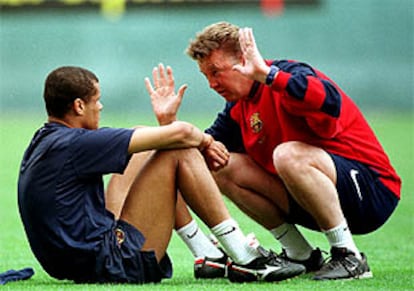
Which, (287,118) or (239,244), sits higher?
(287,118)

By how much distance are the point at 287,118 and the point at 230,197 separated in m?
0.59

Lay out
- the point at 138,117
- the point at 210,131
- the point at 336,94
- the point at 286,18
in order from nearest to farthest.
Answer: the point at 336,94, the point at 210,131, the point at 138,117, the point at 286,18

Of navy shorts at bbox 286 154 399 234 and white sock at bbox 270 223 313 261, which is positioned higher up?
navy shorts at bbox 286 154 399 234

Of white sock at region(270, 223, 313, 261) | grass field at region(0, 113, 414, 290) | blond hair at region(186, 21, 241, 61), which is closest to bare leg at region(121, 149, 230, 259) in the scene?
grass field at region(0, 113, 414, 290)

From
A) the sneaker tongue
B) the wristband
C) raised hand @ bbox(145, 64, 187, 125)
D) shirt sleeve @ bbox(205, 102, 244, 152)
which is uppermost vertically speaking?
the wristband

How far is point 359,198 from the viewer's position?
16.9 feet

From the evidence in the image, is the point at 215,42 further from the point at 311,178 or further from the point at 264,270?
the point at 264,270

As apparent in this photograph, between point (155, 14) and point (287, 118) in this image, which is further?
point (155, 14)

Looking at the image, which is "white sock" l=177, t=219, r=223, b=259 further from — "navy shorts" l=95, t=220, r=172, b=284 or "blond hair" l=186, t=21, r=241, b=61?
"blond hair" l=186, t=21, r=241, b=61

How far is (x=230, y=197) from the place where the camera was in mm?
5477

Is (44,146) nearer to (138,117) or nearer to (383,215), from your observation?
(383,215)

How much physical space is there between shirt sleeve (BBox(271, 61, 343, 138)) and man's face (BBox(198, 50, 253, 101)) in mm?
337

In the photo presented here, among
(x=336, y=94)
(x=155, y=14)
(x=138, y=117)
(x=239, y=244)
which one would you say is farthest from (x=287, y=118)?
(x=155, y=14)

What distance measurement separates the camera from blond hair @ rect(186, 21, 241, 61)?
17.1 ft
